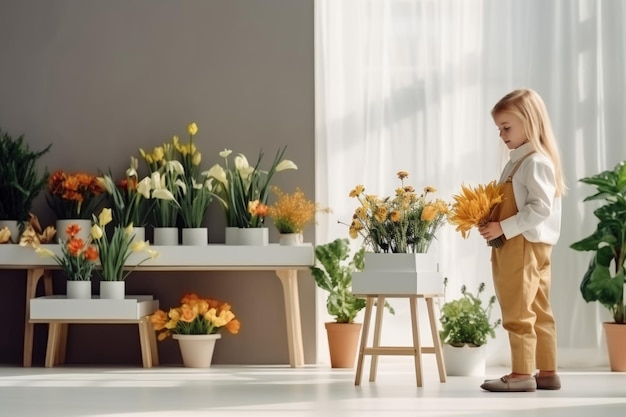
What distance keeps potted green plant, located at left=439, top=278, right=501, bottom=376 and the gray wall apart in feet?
2.67

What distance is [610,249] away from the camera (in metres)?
5.23

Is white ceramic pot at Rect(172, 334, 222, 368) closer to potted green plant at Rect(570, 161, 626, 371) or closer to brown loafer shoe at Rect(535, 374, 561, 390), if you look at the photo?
brown loafer shoe at Rect(535, 374, 561, 390)

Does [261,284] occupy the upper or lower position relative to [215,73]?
lower

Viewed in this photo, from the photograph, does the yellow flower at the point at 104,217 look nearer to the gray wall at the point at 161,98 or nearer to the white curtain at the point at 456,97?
the gray wall at the point at 161,98

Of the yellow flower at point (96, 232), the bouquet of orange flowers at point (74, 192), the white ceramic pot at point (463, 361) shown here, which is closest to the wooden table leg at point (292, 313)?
the white ceramic pot at point (463, 361)

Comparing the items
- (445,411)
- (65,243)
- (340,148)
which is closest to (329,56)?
(340,148)

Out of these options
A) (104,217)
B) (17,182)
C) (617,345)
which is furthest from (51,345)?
(617,345)

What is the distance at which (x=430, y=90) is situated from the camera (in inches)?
218

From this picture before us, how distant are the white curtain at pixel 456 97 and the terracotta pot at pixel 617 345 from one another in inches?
12.2

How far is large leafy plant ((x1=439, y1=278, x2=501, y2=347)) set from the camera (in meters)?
4.96

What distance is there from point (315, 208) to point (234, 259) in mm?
509

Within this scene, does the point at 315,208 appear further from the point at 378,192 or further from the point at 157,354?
the point at 157,354

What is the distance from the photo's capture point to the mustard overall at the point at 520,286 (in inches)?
160

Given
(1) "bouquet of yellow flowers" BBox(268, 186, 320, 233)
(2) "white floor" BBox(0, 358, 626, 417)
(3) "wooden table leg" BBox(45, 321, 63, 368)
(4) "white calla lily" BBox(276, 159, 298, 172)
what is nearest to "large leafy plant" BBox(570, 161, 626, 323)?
(2) "white floor" BBox(0, 358, 626, 417)
